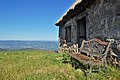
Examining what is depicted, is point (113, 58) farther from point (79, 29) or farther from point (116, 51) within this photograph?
point (79, 29)

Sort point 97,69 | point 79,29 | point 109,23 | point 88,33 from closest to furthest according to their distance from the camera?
point 97,69 → point 109,23 → point 88,33 → point 79,29

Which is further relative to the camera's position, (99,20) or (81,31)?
(81,31)

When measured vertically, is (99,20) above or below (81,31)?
above

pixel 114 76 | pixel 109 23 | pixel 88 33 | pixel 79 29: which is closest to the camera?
pixel 114 76

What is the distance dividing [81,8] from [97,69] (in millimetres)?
3457

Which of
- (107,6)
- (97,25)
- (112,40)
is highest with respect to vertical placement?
(107,6)

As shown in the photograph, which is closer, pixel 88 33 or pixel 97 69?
pixel 97 69

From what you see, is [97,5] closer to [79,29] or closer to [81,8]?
[81,8]

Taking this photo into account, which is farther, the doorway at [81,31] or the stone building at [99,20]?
the doorway at [81,31]

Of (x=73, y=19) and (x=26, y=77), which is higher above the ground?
(x=73, y=19)

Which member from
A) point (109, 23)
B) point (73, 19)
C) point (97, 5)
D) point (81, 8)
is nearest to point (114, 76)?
point (109, 23)

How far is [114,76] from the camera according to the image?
5.08 m

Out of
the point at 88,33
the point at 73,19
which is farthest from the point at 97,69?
the point at 73,19

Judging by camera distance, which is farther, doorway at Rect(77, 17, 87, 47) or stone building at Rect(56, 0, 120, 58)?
doorway at Rect(77, 17, 87, 47)
